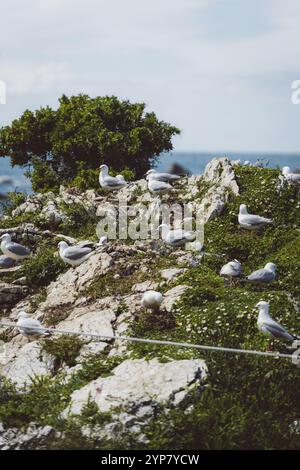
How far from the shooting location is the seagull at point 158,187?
1933 cm

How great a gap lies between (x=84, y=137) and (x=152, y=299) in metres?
12.4

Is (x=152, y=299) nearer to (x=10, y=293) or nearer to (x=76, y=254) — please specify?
(x=76, y=254)

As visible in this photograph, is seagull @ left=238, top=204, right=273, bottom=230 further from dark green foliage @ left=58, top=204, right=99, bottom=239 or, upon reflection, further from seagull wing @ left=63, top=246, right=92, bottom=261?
dark green foliage @ left=58, top=204, right=99, bottom=239

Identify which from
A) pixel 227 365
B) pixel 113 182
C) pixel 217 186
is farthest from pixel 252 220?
pixel 227 365

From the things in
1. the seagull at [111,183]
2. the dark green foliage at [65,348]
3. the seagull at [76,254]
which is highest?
the seagull at [111,183]

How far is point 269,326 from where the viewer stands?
39.7 ft

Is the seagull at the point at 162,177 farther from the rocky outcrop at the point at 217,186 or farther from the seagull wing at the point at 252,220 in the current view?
the seagull wing at the point at 252,220

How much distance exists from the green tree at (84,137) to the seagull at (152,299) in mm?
11675

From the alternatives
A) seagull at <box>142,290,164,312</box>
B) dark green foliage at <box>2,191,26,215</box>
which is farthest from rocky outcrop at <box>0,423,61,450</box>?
dark green foliage at <box>2,191,26,215</box>

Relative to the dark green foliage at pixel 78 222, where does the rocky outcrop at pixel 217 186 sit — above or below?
above

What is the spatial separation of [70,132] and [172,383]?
615 inches

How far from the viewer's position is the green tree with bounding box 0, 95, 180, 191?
985 inches

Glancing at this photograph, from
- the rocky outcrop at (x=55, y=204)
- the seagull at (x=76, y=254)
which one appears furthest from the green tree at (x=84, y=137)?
the seagull at (x=76, y=254)

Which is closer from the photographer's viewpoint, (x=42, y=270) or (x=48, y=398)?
(x=48, y=398)
